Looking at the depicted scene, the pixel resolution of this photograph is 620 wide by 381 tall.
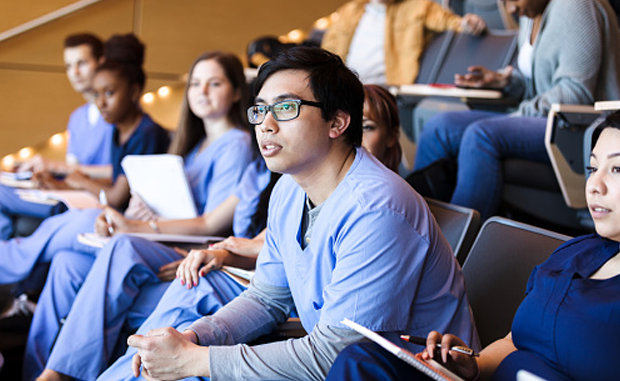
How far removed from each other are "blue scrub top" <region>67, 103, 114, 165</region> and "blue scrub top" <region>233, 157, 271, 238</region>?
1221mm

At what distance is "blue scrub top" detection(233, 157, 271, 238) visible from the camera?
1987 millimetres

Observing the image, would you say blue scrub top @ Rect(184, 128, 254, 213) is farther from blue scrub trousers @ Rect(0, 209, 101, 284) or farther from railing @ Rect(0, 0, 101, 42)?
railing @ Rect(0, 0, 101, 42)

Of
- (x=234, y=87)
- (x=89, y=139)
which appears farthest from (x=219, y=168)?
(x=89, y=139)

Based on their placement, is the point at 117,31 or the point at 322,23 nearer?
the point at 117,31

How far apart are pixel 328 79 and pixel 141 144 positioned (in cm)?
168

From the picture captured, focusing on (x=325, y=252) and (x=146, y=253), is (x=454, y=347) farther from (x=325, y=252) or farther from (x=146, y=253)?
(x=146, y=253)

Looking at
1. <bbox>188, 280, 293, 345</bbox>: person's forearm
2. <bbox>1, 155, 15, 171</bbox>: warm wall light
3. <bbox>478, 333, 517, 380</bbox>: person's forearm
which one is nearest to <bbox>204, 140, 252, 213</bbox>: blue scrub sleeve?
<bbox>188, 280, 293, 345</bbox>: person's forearm

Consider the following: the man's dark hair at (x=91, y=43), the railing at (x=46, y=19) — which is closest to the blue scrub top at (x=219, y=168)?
the man's dark hair at (x=91, y=43)

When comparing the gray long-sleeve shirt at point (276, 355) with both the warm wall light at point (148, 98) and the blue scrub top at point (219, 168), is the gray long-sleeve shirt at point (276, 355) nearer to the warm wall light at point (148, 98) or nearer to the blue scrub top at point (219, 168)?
the blue scrub top at point (219, 168)

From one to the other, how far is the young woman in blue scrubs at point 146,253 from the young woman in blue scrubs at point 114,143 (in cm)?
22

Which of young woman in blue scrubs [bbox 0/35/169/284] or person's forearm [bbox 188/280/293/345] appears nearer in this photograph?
person's forearm [bbox 188/280/293/345]

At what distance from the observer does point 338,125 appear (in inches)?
48.6

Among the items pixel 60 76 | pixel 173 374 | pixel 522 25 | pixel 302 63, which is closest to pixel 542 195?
pixel 522 25

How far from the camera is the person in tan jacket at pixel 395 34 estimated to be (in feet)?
10.6
